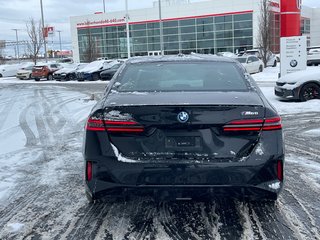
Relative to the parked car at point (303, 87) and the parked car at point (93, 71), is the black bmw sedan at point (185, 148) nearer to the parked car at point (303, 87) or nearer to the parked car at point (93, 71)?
the parked car at point (303, 87)

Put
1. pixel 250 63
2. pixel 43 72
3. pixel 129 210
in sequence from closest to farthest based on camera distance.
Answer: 1. pixel 129 210
2. pixel 250 63
3. pixel 43 72

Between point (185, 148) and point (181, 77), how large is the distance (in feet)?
4.07

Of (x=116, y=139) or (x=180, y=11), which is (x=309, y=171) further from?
(x=180, y=11)

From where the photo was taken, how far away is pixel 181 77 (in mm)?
4547

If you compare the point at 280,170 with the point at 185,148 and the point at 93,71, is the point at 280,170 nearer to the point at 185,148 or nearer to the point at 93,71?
the point at 185,148

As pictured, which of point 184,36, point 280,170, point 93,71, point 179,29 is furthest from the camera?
point 179,29

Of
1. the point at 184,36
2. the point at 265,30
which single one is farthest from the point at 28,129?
the point at 184,36

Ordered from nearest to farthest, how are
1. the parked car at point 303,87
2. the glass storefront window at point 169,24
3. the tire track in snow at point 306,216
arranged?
the tire track in snow at point 306,216 → the parked car at point 303,87 → the glass storefront window at point 169,24

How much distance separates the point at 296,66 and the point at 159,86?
14167 mm

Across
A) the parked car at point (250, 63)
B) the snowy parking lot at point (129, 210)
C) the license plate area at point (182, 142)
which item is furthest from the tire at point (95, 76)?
the license plate area at point (182, 142)

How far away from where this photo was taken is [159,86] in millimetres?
4348

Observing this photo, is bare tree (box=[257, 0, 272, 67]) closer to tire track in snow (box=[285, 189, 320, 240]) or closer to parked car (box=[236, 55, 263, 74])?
parked car (box=[236, 55, 263, 74])

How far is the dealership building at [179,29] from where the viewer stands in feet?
183

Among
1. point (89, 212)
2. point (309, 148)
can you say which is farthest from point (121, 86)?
point (309, 148)
